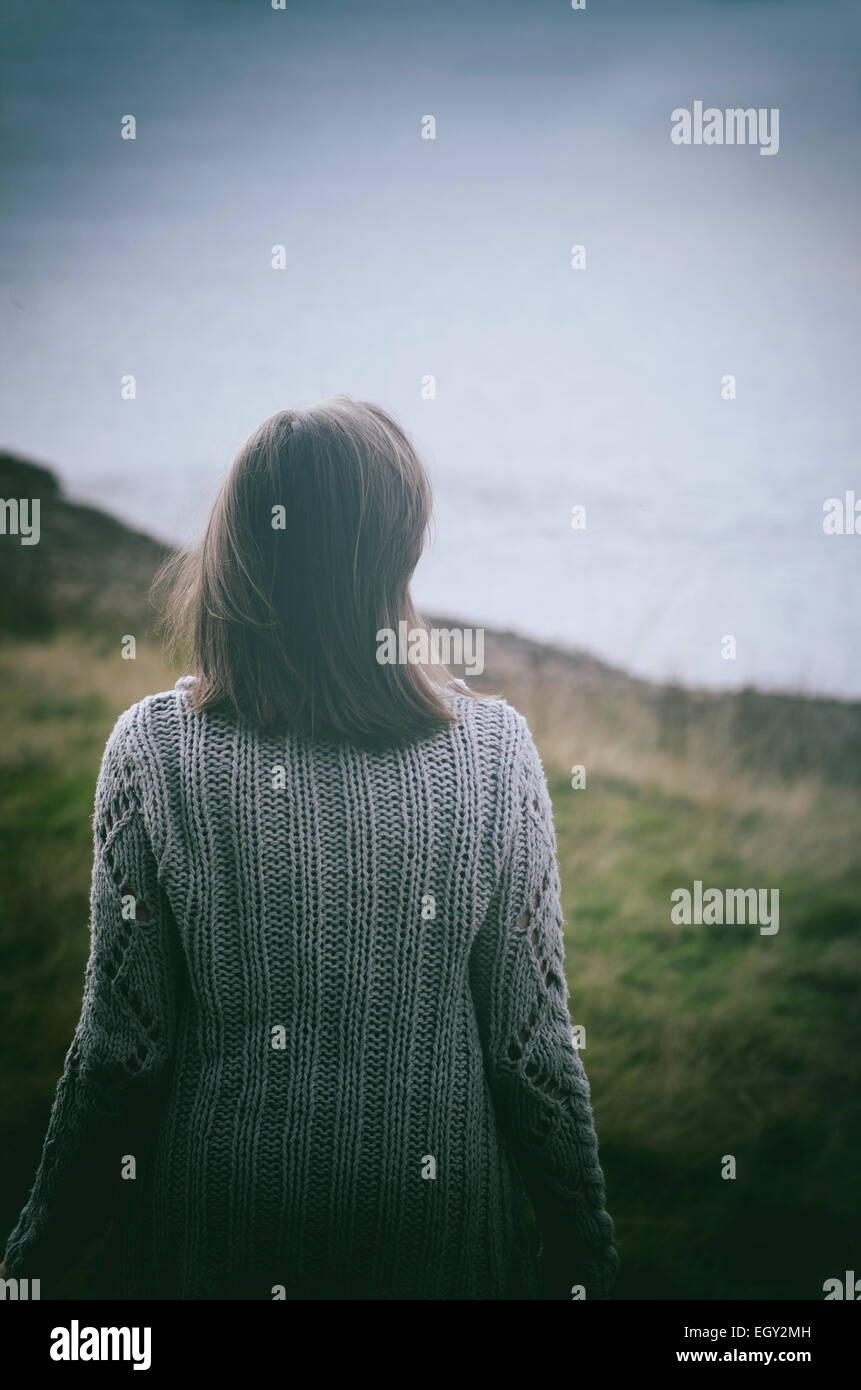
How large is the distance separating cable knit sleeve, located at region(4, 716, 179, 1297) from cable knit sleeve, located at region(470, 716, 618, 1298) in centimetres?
37

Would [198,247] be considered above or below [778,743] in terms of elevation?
above

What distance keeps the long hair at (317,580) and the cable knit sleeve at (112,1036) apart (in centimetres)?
17

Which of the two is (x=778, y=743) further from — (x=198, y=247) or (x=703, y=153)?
(x=198, y=247)

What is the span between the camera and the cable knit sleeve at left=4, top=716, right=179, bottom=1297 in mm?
964

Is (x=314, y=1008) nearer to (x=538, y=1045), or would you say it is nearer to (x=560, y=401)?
(x=538, y=1045)

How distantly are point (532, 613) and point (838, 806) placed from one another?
987 mm

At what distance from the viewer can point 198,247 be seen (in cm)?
200

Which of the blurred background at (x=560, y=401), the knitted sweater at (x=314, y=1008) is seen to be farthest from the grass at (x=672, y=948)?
the knitted sweater at (x=314, y=1008)

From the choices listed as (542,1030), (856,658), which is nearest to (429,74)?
(856,658)

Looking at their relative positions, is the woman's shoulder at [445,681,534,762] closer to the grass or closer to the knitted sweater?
the knitted sweater

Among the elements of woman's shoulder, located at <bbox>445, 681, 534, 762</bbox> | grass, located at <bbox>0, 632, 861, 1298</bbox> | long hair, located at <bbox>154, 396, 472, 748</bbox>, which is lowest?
grass, located at <bbox>0, 632, 861, 1298</bbox>

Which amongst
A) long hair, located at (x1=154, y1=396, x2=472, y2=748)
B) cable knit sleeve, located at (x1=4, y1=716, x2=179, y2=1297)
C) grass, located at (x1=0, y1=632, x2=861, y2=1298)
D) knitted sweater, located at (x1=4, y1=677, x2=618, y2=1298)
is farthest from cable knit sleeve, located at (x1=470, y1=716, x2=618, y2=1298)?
grass, located at (x1=0, y1=632, x2=861, y2=1298)

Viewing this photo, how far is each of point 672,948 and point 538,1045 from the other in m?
1.23

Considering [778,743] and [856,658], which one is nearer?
[856,658]
